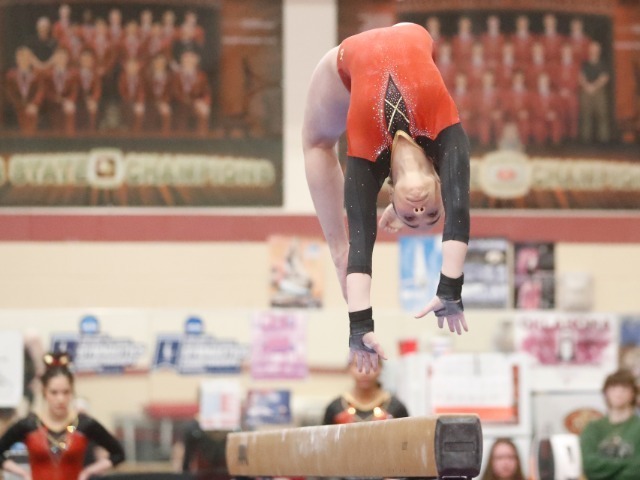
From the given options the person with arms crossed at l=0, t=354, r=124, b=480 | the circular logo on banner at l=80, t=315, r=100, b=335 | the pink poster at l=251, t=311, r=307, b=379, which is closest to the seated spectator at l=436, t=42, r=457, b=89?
the pink poster at l=251, t=311, r=307, b=379

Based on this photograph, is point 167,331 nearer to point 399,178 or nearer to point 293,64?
point 293,64

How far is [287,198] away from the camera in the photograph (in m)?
10.1

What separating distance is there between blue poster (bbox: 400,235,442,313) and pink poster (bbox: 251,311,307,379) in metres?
0.98

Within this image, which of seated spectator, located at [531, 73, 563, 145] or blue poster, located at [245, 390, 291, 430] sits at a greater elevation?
seated spectator, located at [531, 73, 563, 145]

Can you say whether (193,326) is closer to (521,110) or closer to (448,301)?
(521,110)

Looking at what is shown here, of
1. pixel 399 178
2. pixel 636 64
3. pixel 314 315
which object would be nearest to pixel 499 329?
pixel 314 315

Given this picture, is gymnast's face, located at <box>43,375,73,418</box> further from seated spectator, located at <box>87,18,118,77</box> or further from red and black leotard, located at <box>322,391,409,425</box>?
seated spectator, located at <box>87,18,118,77</box>

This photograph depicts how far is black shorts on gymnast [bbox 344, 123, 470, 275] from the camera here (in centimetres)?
379

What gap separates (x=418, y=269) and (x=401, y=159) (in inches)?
236

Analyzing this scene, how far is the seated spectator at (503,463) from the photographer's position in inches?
316

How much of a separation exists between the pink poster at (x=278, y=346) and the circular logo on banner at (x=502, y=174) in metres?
2.14

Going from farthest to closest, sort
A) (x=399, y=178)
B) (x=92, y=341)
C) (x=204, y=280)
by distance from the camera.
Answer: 1. (x=204, y=280)
2. (x=92, y=341)
3. (x=399, y=178)

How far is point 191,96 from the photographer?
10125 mm

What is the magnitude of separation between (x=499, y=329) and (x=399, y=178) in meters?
5.84
